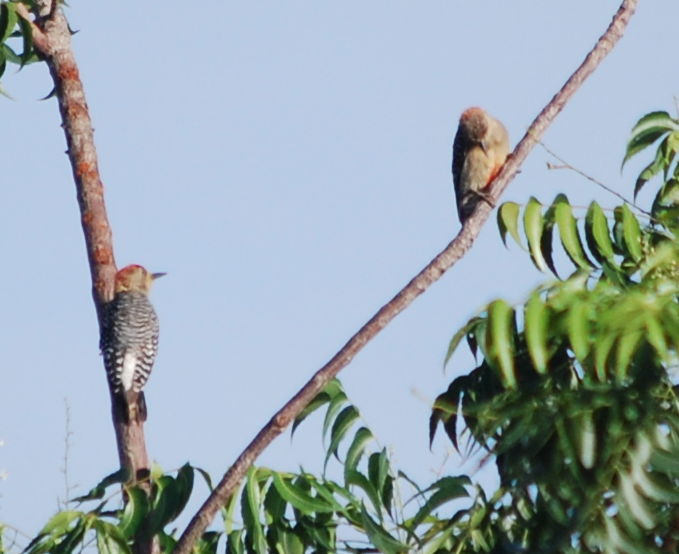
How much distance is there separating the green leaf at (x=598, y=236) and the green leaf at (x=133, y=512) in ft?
5.38

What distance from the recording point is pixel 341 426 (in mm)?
4086

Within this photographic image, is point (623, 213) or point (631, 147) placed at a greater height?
point (631, 147)

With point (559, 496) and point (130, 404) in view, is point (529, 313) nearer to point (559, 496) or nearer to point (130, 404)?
point (559, 496)

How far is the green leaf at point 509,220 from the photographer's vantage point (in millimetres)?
3963

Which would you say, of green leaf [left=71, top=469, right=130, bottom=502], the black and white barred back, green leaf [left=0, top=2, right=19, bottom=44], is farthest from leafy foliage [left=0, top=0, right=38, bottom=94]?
the black and white barred back

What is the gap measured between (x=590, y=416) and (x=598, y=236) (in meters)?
0.86

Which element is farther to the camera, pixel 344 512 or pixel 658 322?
pixel 344 512

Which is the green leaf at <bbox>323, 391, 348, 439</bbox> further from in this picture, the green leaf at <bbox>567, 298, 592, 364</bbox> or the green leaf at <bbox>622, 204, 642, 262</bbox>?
the green leaf at <bbox>567, 298, 592, 364</bbox>

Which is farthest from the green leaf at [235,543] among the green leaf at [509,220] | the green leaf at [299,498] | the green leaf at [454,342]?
the green leaf at [509,220]

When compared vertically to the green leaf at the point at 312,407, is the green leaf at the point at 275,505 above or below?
below

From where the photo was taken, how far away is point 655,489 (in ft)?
9.71

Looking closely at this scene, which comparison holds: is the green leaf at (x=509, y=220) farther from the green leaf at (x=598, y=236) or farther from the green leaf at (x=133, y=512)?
the green leaf at (x=133, y=512)

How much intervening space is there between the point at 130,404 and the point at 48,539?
1.85 m

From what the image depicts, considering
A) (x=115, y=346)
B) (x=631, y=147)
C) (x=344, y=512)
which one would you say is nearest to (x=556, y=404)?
(x=344, y=512)
